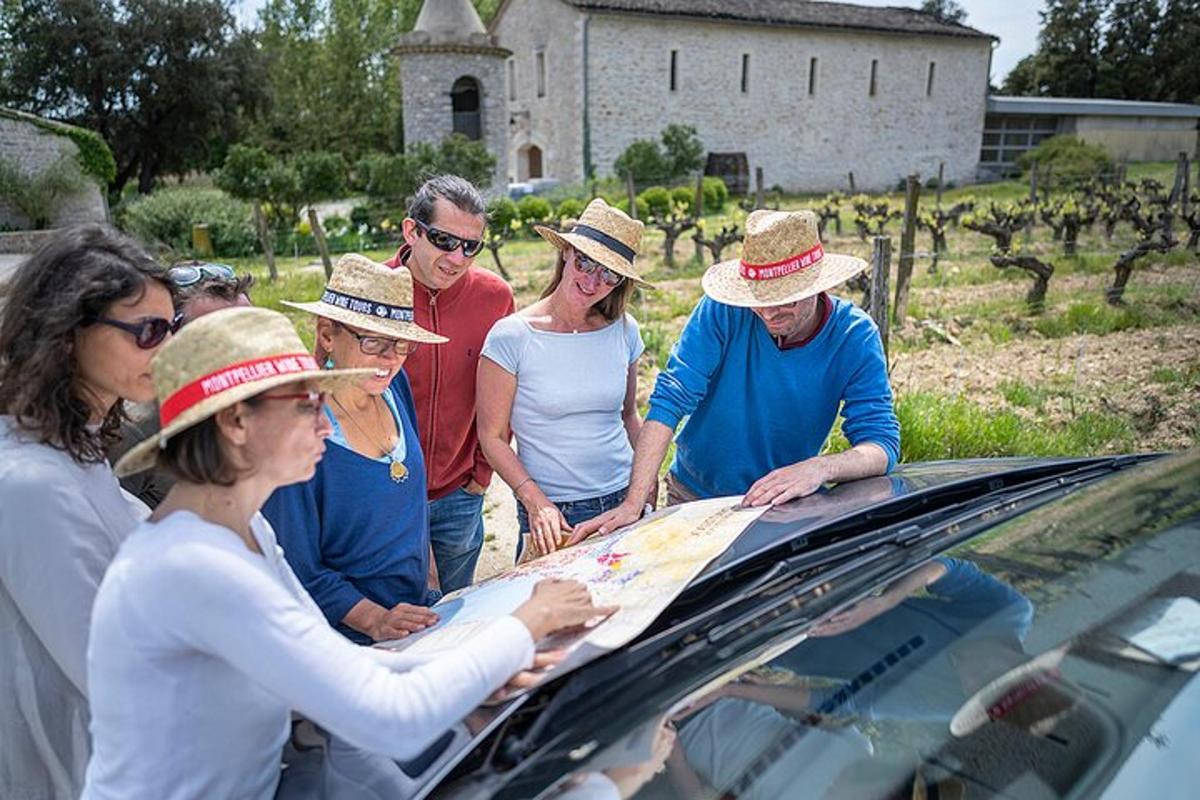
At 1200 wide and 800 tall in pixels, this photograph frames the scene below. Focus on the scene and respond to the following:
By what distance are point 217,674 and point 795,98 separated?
1489 inches

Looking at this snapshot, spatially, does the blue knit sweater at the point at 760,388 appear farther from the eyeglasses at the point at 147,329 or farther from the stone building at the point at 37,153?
the stone building at the point at 37,153

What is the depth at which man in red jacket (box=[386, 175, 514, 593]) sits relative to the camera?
2.96 m

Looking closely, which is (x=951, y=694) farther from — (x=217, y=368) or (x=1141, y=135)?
(x=1141, y=135)

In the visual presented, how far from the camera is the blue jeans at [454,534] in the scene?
316 cm

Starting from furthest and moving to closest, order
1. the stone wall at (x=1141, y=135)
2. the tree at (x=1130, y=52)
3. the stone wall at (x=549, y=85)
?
the tree at (x=1130, y=52) → the stone wall at (x=1141, y=135) → the stone wall at (x=549, y=85)

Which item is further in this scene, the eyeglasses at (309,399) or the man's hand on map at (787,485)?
the man's hand on map at (787,485)

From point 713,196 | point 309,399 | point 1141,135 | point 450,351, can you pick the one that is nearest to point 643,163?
point 713,196

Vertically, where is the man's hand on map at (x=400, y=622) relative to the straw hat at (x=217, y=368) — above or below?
below

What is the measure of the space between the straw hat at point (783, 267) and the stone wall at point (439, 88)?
25.6 meters

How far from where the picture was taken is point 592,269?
277 centimetres

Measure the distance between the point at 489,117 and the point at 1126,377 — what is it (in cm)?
2465

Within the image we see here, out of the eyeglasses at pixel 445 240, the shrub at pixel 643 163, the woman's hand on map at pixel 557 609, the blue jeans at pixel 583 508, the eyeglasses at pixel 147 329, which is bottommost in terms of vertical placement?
the blue jeans at pixel 583 508

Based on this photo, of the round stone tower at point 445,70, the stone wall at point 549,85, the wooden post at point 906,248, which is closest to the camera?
the wooden post at point 906,248

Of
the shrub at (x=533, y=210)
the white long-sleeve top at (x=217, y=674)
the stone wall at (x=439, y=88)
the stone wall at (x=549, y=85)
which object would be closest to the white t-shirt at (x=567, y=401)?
the white long-sleeve top at (x=217, y=674)
